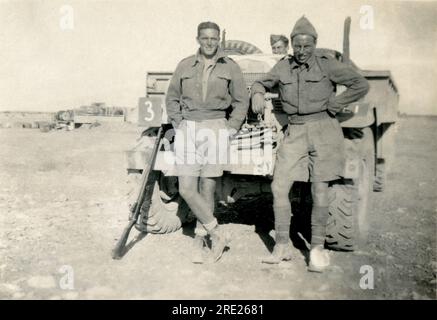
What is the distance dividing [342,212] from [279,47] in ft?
12.6

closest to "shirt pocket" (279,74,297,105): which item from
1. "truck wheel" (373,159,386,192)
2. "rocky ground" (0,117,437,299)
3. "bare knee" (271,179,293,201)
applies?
"bare knee" (271,179,293,201)

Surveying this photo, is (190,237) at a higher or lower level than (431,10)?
lower

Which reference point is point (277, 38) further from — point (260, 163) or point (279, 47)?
point (260, 163)

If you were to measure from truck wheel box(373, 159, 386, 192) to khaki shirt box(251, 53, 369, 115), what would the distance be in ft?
11.7

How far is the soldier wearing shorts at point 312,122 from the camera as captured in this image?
400 centimetres

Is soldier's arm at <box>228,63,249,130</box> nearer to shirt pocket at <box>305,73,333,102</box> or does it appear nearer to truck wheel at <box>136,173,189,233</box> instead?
shirt pocket at <box>305,73,333,102</box>

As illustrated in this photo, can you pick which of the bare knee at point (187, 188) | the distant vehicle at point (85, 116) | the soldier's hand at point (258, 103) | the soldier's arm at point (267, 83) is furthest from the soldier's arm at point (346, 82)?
the distant vehicle at point (85, 116)

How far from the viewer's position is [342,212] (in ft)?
14.1

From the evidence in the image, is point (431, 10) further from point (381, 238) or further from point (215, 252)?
point (215, 252)

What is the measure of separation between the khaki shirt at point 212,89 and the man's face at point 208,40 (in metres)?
0.08

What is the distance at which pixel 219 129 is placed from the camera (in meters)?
4.14
